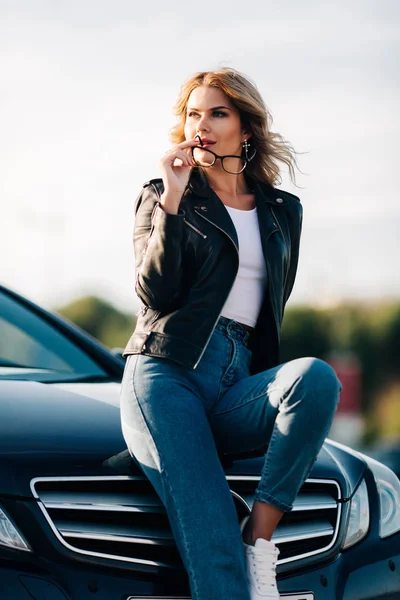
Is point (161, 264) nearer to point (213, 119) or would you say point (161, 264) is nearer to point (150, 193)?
point (150, 193)

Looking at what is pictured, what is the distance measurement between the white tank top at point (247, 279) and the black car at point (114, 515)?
0.44 metres

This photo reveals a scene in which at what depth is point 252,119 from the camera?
12.5ft

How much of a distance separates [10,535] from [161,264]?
847 millimetres

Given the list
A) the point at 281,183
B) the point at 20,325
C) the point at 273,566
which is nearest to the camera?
the point at 273,566

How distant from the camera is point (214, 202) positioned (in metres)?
3.47

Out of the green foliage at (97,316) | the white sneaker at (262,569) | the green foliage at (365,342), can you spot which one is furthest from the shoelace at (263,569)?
the green foliage at (97,316)

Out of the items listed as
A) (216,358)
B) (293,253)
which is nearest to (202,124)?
(293,253)

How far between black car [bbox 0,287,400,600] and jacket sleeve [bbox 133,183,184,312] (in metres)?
0.44

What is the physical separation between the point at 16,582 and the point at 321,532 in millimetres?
1006

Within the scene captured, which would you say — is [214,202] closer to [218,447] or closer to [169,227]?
[169,227]

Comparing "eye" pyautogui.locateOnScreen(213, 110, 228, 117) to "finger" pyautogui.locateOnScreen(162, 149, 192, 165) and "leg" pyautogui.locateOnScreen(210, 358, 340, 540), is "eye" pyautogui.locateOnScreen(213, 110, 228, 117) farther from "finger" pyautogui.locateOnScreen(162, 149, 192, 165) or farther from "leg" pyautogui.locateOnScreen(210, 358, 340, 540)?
"leg" pyautogui.locateOnScreen(210, 358, 340, 540)

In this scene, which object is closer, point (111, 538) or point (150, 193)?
point (111, 538)

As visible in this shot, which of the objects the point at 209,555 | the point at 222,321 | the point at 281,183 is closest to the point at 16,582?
the point at 209,555

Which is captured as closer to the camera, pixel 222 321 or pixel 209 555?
pixel 209 555
